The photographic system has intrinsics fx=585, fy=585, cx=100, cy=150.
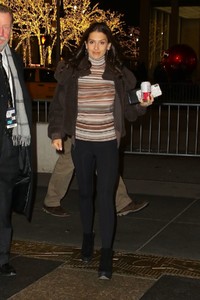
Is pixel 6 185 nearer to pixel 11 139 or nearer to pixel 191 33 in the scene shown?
pixel 11 139

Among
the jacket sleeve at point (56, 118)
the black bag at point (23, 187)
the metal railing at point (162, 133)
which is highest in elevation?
the jacket sleeve at point (56, 118)

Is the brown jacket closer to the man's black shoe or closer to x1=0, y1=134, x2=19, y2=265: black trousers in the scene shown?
x1=0, y1=134, x2=19, y2=265: black trousers

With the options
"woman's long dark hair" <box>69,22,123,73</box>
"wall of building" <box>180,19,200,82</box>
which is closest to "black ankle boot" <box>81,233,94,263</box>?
"woman's long dark hair" <box>69,22,123,73</box>

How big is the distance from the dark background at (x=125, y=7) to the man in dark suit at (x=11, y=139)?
41159 millimetres

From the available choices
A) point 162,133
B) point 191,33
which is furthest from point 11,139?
point 191,33

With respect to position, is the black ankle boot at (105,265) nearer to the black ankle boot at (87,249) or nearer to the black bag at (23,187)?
the black ankle boot at (87,249)

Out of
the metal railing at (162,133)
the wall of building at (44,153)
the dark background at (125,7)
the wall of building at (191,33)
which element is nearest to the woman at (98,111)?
the metal railing at (162,133)

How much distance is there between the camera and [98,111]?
456 cm

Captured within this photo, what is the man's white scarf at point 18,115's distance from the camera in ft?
14.7

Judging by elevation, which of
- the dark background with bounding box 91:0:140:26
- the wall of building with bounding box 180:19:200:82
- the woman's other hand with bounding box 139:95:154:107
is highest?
the dark background with bounding box 91:0:140:26

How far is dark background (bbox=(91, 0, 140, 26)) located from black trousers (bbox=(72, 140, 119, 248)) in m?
41.1

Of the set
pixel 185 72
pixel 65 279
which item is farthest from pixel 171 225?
pixel 185 72

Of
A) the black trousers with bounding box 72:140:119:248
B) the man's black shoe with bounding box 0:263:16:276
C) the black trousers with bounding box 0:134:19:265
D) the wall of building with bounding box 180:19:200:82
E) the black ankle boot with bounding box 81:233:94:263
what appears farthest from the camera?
the wall of building with bounding box 180:19:200:82

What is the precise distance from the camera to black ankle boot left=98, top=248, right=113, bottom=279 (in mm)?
4637
